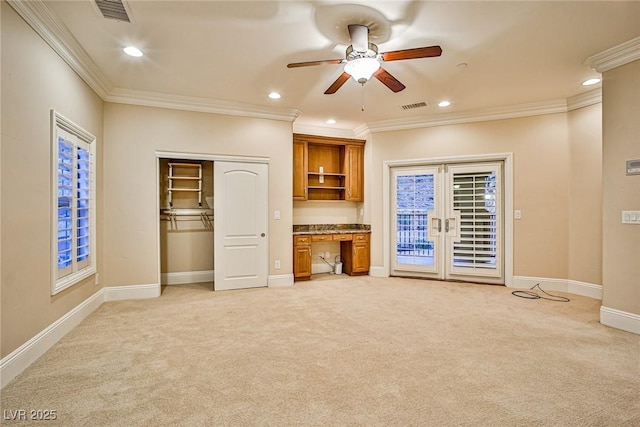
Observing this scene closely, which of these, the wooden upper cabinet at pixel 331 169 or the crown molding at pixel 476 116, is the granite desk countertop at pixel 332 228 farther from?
the crown molding at pixel 476 116

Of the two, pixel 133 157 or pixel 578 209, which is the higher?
pixel 133 157

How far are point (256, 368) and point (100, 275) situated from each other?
3019 mm

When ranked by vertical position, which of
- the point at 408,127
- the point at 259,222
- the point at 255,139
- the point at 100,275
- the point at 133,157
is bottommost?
the point at 100,275

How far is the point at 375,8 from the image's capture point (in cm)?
262

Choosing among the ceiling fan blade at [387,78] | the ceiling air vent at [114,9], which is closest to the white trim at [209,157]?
the ceiling air vent at [114,9]

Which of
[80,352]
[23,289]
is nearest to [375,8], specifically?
[23,289]

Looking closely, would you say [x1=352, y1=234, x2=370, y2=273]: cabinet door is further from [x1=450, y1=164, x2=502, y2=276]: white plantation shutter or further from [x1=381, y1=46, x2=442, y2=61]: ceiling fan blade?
[x1=381, y1=46, x2=442, y2=61]: ceiling fan blade

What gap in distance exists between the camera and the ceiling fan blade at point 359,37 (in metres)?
2.81

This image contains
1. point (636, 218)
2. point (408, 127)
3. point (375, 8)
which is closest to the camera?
point (375, 8)

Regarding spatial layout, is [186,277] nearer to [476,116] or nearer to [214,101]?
[214,101]

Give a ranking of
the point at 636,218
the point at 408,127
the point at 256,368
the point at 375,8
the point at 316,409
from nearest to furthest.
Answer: the point at 316,409 → the point at 256,368 → the point at 375,8 → the point at 636,218 → the point at 408,127

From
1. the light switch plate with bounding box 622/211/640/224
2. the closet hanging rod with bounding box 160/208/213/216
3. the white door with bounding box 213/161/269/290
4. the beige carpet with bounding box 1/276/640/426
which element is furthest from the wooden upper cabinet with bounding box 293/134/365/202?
the light switch plate with bounding box 622/211/640/224

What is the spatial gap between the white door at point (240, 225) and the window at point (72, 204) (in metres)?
1.58

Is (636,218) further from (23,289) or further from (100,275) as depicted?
(100,275)
